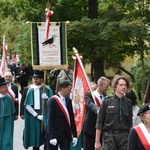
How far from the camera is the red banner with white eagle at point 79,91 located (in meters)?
10.5

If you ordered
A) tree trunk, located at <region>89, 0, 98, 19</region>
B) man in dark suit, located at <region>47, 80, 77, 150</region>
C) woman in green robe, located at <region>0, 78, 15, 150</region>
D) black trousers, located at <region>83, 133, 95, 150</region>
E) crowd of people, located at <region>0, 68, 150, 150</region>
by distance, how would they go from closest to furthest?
1. crowd of people, located at <region>0, 68, 150, 150</region>
2. man in dark suit, located at <region>47, 80, 77, 150</region>
3. black trousers, located at <region>83, 133, 95, 150</region>
4. woman in green robe, located at <region>0, 78, 15, 150</region>
5. tree trunk, located at <region>89, 0, 98, 19</region>

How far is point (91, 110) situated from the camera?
966 centimetres

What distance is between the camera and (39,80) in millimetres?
11695

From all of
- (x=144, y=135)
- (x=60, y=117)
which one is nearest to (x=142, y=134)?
(x=144, y=135)

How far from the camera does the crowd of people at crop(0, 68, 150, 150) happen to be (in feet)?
26.5

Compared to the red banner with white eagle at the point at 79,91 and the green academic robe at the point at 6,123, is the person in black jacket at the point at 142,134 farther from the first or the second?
the green academic robe at the point at 6,123

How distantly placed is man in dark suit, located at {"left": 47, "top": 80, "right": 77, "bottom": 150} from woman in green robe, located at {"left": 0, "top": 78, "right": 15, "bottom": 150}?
1.32 meters

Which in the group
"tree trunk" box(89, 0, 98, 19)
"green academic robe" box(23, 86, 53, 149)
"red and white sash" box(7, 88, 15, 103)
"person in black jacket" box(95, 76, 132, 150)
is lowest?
"green academic robe" box(23, 86, 53, 149)

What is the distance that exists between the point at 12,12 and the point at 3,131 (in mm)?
10759

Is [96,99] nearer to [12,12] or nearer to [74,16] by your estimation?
[74,16]

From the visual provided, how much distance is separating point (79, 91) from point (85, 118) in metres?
0.91

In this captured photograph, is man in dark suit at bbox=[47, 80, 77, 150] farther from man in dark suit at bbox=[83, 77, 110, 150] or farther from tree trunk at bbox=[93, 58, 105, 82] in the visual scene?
tree trunk at bbox=[93, 58, 105, 82]

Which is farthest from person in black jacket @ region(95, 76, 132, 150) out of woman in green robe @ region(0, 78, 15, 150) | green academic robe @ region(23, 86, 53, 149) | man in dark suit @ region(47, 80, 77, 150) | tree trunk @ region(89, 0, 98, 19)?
tree trunk @ region(89, 0, 98, 19)

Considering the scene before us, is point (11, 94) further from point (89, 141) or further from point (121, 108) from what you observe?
point (121, 108)
